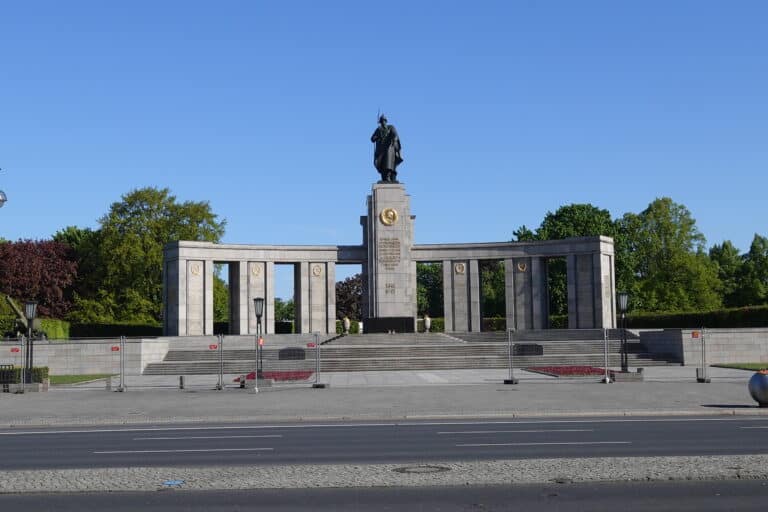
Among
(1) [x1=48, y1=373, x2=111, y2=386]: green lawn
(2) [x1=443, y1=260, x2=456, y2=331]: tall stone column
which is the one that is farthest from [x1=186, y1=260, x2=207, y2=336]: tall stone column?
(2) [x1=443, y1=260, x2=456, y2=331]: tall stone column

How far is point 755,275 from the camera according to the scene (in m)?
106

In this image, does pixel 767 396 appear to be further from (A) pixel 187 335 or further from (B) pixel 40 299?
(B) pixel 40 299

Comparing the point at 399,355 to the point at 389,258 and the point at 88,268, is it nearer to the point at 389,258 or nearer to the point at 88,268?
the point at 389,258

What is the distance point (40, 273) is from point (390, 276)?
109ft

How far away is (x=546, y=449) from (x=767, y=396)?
11.0 meters

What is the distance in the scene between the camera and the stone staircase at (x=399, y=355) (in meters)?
47.3

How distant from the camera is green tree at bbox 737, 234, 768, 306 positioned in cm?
9669

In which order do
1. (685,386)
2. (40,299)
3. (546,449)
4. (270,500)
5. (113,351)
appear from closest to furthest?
(270,500) < (546,449) < (685,386) < (113,351) < (40,299)

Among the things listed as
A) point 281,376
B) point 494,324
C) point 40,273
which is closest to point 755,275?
point 494,324

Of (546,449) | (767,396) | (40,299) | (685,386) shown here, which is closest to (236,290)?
(40,299)

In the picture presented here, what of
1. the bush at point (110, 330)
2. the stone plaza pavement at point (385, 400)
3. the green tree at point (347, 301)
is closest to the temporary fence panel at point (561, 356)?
the stone plaza pavement at point (385, 400)

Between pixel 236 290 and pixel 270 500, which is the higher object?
pixel 236 290

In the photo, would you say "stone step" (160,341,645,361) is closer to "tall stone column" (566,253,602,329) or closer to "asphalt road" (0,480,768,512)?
"tall stone column" (566,253,602,329)

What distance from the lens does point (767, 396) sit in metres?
24.2
